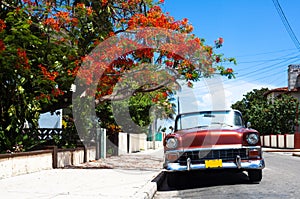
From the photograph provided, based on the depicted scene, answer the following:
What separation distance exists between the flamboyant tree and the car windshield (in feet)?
7.58

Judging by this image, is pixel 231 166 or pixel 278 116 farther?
pixel 278 116

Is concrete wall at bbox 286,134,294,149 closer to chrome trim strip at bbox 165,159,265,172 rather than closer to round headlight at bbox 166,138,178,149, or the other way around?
chrome trim strip at bbox 165,159,265,172

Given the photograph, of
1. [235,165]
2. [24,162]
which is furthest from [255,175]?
[24,162]

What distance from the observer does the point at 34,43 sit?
37.5 feet

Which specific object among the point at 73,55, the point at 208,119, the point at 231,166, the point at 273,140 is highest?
the point at 73,55

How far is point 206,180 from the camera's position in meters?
9.68

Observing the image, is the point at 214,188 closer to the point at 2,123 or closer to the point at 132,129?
the point at 2,123

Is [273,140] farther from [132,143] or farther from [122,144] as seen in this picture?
[122,144]

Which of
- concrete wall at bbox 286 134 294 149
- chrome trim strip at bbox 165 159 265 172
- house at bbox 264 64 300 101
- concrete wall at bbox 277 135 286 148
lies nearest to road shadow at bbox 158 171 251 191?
chrome trim strip at bbox 165 159 265 172

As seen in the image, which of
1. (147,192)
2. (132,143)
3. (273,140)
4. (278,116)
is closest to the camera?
(147,192)

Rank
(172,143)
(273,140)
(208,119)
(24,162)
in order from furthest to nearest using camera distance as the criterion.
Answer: (273,140), (24,162), (208,119), (172,143)

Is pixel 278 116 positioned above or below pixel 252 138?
above

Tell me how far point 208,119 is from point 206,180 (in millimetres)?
1524

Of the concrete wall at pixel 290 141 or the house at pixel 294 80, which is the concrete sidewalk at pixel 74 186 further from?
the house at pixel 294 80
